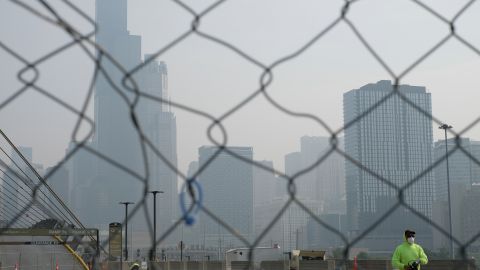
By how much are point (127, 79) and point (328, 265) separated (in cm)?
2909

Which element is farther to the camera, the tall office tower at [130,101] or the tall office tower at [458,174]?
the tall office tower at [458,174]

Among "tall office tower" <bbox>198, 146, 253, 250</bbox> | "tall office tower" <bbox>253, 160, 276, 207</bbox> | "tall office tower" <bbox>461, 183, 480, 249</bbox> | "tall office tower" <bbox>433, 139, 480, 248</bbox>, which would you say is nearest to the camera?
"tall office tower" <bbox>253, 160, 276, 207</bbox>

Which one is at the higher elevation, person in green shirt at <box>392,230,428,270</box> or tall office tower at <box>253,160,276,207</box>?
tall office tower at <box>253,160,276,207</box>

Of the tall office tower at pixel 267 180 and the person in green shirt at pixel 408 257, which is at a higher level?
the tall office tower at pixel 267 180

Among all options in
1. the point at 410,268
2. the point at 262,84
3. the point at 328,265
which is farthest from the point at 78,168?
the point at 328,265

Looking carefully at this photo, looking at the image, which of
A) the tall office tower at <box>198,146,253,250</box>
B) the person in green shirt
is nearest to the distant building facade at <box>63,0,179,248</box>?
the tall office tower at <box>198,146,253,250</box>

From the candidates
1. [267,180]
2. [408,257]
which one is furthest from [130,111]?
[408,257]

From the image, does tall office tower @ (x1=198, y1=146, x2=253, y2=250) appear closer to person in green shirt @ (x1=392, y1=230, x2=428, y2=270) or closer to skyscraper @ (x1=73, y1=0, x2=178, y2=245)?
skyscraper @ (x1=73, y1=0, x2=178, y2=245)

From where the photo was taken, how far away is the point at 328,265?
100 ft

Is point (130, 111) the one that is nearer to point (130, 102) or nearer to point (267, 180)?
point (130, 102)

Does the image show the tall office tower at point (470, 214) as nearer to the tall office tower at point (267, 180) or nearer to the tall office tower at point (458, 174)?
the tall office tower at point (458, 174)

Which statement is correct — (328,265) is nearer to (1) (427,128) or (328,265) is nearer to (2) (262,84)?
(1) (427,128)

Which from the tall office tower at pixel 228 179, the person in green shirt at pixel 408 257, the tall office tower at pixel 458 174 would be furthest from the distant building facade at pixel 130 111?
the person in green shirt at pixel 408 257

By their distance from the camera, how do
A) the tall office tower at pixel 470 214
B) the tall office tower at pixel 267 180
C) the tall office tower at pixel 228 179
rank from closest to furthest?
the tall office tower at pixel 267 180 < the tall office tower at pixel 228 179 < the tall office tower at pixel 470 214
